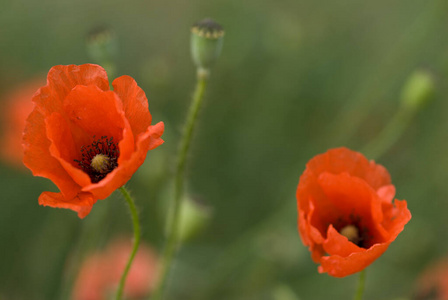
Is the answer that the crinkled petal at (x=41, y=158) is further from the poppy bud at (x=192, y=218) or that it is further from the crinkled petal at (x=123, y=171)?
the poppy bud at (x=192, y=218)

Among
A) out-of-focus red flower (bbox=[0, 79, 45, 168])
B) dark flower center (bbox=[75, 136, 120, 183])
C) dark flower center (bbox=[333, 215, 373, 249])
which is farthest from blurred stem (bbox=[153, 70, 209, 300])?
out-of-focus red flower (bbox=[0, 79, 45, 168])

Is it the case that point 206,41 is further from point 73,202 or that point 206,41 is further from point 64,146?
point 73,202

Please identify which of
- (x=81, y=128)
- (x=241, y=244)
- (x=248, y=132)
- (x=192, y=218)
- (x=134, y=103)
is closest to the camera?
(x=134, y=103)

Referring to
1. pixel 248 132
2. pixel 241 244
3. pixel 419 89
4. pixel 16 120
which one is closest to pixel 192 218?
pixel 241 244

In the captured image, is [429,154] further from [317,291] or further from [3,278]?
[3,278]

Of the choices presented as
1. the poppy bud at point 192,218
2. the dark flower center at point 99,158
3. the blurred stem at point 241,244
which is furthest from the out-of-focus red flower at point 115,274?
the dark flower center at point 99,158

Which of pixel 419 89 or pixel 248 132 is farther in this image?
pixel 248 132

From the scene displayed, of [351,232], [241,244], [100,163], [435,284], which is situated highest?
[100,163]
